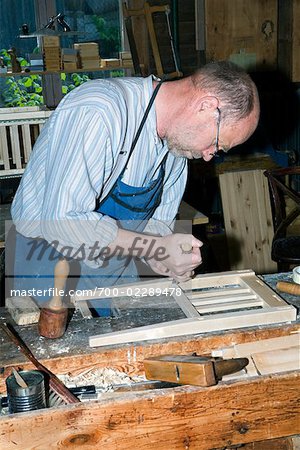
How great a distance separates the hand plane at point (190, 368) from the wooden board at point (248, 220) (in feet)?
11.5

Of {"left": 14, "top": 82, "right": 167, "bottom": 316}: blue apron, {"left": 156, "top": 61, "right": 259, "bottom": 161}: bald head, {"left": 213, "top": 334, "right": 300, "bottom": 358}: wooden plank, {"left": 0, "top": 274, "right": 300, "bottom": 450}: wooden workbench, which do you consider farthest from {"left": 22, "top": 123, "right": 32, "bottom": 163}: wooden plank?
{"left": 213, "top": 334, "right": 300, "bottom": 358}: wooden plank

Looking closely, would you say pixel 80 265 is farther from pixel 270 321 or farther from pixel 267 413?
pixel 267 413

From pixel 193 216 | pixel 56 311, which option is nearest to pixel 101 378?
pixel 56 311

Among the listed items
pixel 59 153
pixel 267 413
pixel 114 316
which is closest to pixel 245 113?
pixel 59 153

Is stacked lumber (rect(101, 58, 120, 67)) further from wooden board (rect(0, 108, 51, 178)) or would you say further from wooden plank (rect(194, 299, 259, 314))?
wooden plank (rect(194, 299, 259, 314))

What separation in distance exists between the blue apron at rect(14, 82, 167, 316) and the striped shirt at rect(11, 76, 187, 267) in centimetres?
9

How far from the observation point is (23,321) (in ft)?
7.31

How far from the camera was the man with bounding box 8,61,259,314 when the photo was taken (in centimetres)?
214

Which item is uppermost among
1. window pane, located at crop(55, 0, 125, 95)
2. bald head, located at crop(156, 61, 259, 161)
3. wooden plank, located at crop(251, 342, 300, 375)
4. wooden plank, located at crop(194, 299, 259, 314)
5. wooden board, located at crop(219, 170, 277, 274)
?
window pane, located at crop(55, 0, 125, 95)

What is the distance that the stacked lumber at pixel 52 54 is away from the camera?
5.88 meters

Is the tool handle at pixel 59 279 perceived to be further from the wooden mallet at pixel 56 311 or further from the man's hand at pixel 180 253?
the man's hand at pixel 180 253

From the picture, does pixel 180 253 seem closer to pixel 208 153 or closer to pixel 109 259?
pixel 208 153

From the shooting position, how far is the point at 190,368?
179cm

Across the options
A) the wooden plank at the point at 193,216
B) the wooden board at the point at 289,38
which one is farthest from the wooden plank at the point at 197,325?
the wooden board at the point at 289,38
